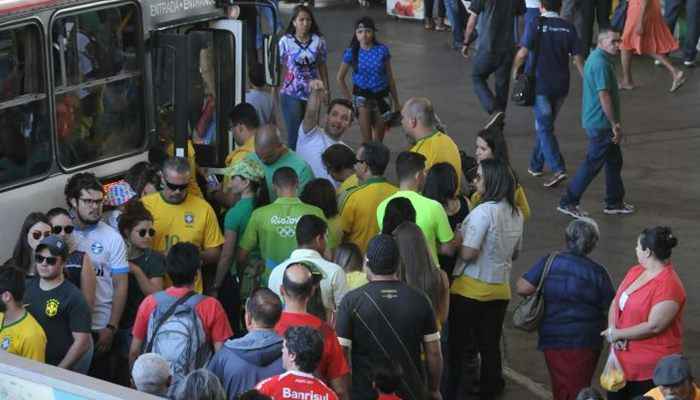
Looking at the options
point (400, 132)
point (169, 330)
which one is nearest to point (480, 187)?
point (169, 330)

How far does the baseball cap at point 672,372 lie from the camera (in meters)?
6.97

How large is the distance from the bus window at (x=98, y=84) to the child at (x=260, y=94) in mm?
1796

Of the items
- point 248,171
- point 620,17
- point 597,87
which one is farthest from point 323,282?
point 620,17

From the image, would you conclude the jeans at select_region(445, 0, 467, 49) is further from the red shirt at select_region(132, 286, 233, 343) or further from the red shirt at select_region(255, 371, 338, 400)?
the red shirt at select_region(255, 371, 338, 400)

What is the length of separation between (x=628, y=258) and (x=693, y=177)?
8.85ft

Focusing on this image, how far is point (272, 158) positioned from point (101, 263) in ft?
6.26

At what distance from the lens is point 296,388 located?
6352mm

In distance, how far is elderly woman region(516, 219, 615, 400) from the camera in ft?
27.1

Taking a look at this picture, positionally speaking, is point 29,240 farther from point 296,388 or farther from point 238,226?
point 296,388

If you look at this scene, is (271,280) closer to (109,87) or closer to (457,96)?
(109,87)

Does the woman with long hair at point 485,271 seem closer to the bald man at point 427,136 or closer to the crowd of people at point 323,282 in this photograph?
the crowd of people at point 323,282

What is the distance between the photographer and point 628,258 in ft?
39.5

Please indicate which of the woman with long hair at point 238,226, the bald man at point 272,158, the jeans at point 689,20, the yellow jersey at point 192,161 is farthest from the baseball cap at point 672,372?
the jeans at point 689,20

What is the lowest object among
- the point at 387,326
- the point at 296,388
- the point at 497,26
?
the point at 497,26
